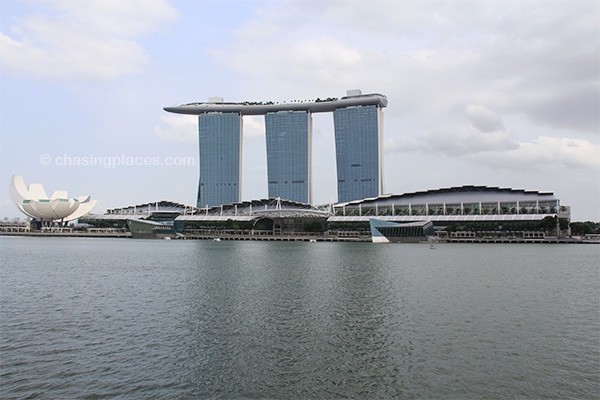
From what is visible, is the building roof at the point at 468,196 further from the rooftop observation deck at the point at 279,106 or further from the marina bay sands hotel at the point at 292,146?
the rooftop observation deck at the point at 279,106

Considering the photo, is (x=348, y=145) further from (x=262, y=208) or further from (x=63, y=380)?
(x=63, y=380)

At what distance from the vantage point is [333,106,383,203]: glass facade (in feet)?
500

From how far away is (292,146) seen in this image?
528 feet

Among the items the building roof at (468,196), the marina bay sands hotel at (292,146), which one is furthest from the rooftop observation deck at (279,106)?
the building roof at (468,196)

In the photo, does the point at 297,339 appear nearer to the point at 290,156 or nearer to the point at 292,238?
the point at 292,238

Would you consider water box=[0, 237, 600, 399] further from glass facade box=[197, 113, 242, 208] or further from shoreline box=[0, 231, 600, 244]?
glass facade box=[197, 113, 242, 208]

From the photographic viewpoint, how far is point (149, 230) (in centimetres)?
11700

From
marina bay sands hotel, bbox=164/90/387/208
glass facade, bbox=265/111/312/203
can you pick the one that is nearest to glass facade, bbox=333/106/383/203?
marina bay sands hotel, bbox=164/90/387/208

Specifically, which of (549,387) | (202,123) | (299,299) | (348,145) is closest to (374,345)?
(549,387)

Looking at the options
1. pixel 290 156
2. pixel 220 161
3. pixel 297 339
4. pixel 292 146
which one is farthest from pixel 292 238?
pixel 297 339

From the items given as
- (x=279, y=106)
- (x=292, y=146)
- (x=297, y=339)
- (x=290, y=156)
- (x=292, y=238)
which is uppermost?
(x=279, y=106)

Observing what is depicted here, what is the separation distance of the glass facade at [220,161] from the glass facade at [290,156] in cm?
1028

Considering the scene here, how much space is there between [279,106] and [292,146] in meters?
14.0

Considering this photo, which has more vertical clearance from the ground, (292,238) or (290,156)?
(290,156)
